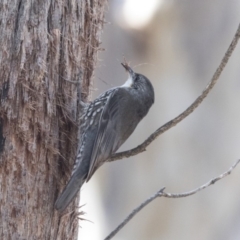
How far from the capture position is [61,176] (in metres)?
3.23

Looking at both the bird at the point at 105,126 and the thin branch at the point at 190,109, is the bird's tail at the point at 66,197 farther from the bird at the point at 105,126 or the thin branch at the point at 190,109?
the thin branch at the point at 190,109

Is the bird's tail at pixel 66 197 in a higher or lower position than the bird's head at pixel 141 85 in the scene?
lower

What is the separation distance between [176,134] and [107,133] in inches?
160

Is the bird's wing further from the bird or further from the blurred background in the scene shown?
the blurred background

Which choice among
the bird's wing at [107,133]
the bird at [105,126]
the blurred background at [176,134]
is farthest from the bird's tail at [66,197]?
the blurred background at [176,134]

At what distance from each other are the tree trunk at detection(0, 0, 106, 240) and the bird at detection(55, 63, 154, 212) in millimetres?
96

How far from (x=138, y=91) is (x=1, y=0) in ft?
4.22

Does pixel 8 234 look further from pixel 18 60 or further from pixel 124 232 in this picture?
pixel 124 232

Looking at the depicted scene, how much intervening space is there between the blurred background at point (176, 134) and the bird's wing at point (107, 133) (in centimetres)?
356

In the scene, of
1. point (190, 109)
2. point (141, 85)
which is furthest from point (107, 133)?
point (190, 109)

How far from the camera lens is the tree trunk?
299 cm

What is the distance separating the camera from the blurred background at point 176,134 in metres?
7.46

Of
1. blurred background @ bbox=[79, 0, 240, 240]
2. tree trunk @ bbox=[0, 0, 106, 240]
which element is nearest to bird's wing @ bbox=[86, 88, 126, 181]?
tree trunk @ bbox=[0, 0, 106, 240]

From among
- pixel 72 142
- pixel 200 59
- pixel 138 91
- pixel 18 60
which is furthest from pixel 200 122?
pixel 18 60
